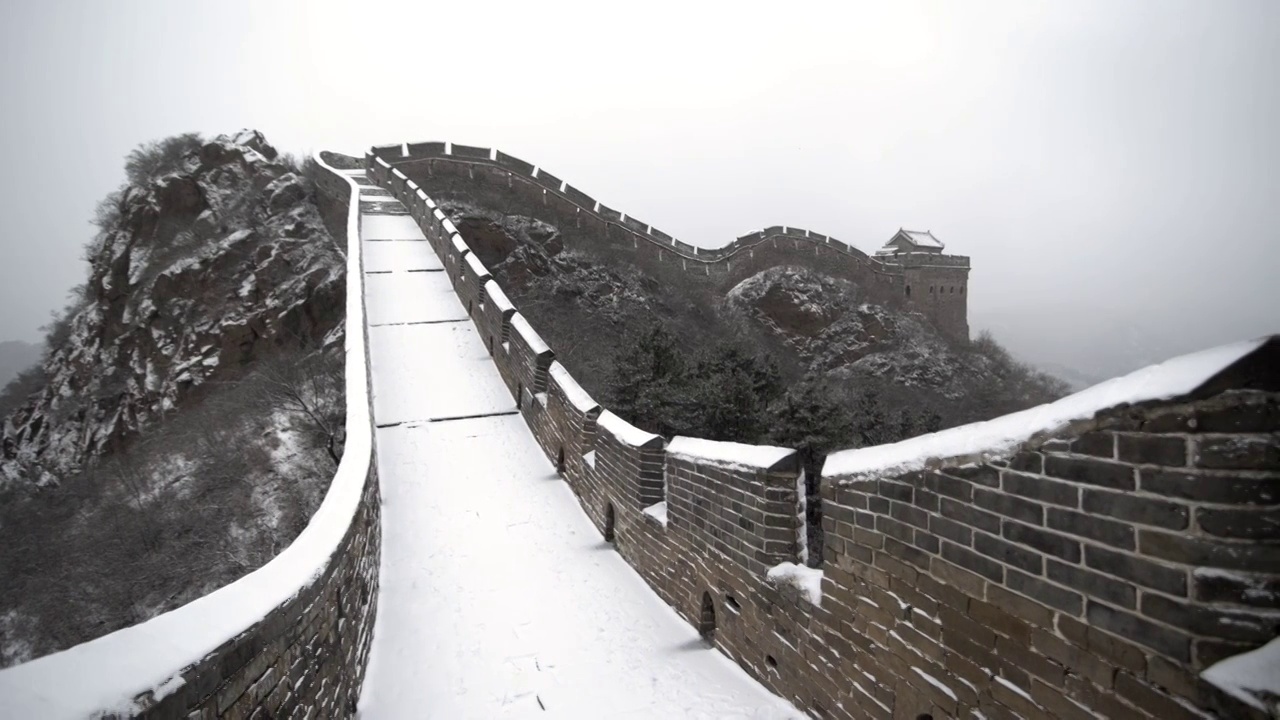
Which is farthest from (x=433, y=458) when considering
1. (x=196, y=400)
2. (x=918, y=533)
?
(x=196, y=400)

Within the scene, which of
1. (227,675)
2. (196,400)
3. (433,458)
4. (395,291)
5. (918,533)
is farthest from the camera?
(196,400)

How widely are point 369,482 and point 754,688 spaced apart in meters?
3.51

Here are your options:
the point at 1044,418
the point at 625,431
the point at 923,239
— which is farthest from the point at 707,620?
the point at 923,239

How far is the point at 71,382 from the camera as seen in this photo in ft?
62.9

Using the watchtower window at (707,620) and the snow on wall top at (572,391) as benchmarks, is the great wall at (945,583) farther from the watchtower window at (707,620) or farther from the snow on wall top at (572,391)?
the snow on wall top at (572,391)

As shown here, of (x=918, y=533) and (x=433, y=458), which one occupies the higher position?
(x=918, y=533)

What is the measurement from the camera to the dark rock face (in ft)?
53.7

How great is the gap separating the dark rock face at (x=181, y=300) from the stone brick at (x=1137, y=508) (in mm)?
16325

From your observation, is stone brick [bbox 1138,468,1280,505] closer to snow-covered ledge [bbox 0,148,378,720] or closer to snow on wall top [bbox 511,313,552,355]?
snow-covered ledge [bbox 0,148,378,720]

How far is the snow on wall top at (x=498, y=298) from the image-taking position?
10.8 metres

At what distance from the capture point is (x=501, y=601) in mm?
5141

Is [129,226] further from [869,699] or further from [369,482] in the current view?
[869,699]

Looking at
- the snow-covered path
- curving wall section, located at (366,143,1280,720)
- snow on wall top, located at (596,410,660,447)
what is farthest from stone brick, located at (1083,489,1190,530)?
snow on wall top, located at (596,410,660,447)

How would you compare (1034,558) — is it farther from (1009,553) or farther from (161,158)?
(161,158)
